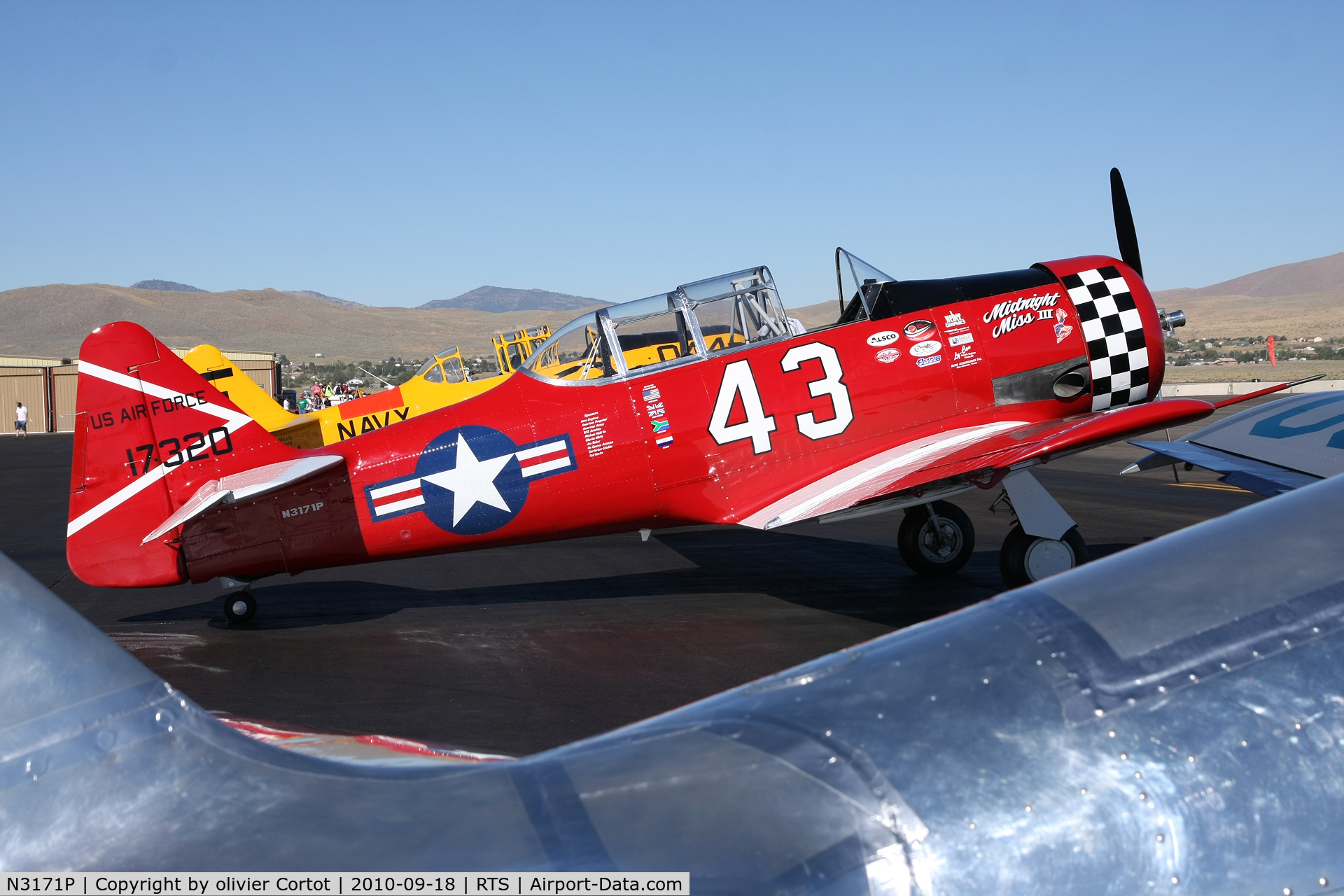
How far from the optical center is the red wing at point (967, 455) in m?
6.21

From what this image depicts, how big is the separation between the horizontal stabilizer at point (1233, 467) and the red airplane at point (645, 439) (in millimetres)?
674

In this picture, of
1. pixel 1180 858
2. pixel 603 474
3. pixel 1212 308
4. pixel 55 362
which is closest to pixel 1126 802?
pixel 1180 858

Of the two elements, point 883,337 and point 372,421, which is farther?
point 372,421

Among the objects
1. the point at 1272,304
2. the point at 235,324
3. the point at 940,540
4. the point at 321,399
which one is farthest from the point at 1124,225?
the point at 235,324

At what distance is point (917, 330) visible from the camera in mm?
7805

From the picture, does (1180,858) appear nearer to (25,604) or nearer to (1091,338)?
(25,604)

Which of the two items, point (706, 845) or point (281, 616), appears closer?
point (706, 845)

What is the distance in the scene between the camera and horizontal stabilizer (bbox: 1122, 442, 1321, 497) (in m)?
6.56

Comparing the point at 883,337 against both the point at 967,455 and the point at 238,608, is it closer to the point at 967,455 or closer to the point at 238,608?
the point at 967,455

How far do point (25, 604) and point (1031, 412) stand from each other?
7.42 meters

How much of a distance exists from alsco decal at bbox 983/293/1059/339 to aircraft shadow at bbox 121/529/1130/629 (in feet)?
6.78

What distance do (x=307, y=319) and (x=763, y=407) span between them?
14394 centimetres

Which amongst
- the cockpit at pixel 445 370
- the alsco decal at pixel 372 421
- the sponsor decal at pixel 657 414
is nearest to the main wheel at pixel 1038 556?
the sponsor decal at pixel 657 414

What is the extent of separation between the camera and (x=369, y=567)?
1023cm
